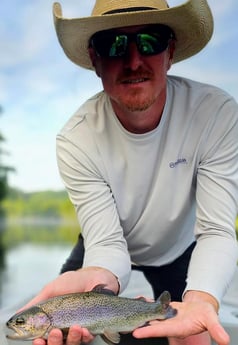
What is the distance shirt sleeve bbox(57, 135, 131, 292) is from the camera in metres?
1.84

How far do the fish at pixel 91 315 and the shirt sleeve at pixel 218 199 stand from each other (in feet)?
0.60

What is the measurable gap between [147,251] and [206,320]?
86cm

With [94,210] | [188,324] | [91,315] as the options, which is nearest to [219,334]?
[188,324]

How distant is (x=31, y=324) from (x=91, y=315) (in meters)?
0.16

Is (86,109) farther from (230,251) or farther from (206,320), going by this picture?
(206,320)

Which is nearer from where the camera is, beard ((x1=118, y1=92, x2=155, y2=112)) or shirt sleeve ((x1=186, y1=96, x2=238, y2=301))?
shirt sleeve ((x1=186, y1=96, x2=238, y2=301))

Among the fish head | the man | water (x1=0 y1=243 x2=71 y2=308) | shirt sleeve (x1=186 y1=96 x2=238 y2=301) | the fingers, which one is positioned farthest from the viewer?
water (x1=0 y1=243 x2=71 y2=308)

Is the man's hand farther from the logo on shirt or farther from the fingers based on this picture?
the logo on shirt

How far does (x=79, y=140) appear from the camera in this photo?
197cm

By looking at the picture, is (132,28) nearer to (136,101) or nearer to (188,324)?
(136,101)

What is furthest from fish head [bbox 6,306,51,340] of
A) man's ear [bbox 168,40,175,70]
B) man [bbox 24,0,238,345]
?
man's ear [bbox 168,40,175,70]

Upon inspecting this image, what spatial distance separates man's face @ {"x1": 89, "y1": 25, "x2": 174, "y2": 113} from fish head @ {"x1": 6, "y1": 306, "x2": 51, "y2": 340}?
728 mm

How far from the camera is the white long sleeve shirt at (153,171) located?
1851mm

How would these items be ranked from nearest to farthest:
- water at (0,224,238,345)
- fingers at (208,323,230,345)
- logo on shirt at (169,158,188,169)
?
fingers at (208,323,230,345) < logo on shirt at (169,158,188,169) < water at (0,224,238,345)
